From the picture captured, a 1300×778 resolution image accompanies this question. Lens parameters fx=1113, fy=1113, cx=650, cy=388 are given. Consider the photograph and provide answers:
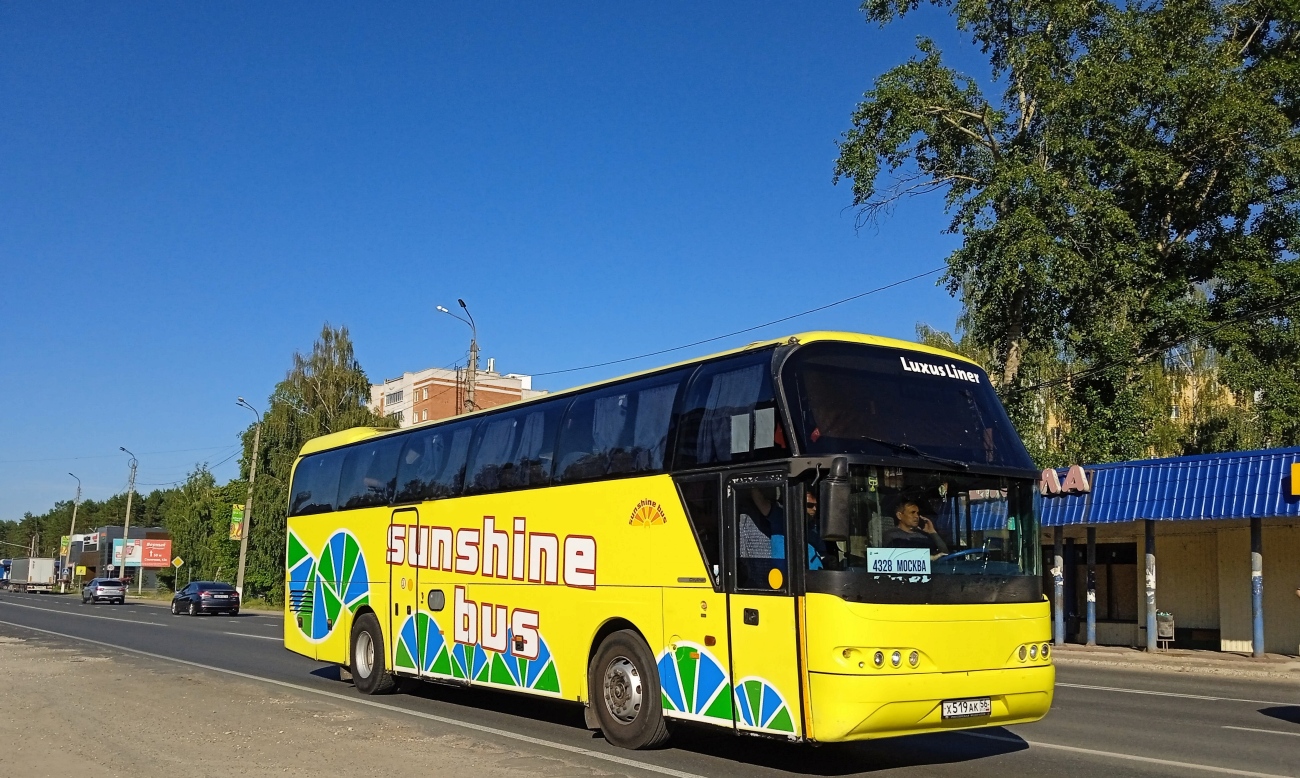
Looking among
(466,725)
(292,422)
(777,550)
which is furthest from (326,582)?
(292,422)

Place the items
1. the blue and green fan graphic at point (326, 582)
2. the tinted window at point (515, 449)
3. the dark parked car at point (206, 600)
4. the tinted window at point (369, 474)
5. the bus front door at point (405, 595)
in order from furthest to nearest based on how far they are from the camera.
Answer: the dark parked car at point (206, 600), the blue and green fan graphic at point (326, 582), the tinted window at point (369, 474), the bus front door at point (405, 595), the tinted window at point (515, 449)

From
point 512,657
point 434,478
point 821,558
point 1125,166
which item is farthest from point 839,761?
point 1125,166

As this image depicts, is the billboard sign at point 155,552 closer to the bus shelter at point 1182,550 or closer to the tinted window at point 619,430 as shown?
the bus shelter at point 1182,550

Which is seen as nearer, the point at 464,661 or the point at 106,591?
the point at 464,661

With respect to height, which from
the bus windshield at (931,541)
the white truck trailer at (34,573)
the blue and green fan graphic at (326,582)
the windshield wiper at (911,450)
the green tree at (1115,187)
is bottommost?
the white truck trailer at (34,573)

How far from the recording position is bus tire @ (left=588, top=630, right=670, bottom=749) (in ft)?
33.7

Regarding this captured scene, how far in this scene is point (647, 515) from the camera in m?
10.6

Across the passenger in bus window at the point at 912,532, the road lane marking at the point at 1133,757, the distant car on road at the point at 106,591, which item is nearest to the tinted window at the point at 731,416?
the passenger in bus window at the point at 912,532

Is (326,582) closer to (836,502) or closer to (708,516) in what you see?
(708,516)

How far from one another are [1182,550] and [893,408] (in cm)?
2308

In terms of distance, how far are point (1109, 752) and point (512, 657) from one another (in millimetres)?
6338

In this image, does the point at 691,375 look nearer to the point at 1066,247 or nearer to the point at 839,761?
the point at 839,761

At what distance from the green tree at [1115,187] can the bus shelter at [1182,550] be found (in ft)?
16.4

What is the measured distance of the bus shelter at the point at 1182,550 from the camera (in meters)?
24.0
